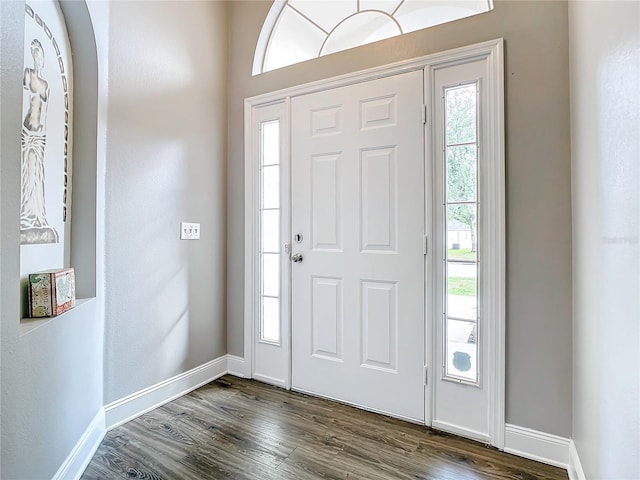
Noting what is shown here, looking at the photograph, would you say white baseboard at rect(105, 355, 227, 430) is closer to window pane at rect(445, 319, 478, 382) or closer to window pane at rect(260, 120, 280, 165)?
window pane at rect(260, 120, 280, 165)

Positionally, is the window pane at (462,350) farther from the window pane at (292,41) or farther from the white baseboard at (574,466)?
the window pane at (292,41)

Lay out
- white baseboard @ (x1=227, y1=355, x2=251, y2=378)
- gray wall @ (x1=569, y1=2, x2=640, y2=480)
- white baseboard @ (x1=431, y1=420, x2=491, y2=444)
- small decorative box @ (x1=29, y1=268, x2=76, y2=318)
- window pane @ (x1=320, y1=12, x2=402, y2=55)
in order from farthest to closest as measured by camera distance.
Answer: white baseboard @ (x1=227, y1=355, x2=251, y2=378)
window pane @ (x1=320, y1=12, x2=402, y2=55)
white baseboard @ (x1=431, y1=420, x2=491, y2=444)
small decorative box @ (x1=29, y1=268, x2=76, y2=318)
gray wall @ (x1=569, y1=2, x2=640, y2=480)

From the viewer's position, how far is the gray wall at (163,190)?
6.32ft

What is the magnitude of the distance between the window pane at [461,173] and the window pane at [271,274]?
4.07 feet

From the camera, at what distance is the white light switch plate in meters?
2.31

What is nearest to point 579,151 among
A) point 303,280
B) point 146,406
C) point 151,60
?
point 303,280

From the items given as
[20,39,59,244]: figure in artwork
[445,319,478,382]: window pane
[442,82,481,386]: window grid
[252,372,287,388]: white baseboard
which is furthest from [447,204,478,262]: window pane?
[20,39,59,244]: figure in artwork

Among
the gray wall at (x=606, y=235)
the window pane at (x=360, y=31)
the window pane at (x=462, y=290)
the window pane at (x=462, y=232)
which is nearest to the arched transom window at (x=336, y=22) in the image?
the window pane at (x=360, y=31)

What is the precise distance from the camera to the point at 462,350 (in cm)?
182

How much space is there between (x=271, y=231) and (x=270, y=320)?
0.64 metres

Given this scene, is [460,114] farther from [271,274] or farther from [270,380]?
[270,380]

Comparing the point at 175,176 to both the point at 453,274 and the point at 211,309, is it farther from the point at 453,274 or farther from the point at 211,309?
the point at 453,274

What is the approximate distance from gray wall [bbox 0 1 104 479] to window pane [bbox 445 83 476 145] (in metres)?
1.83

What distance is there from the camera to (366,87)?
2.08 metres
